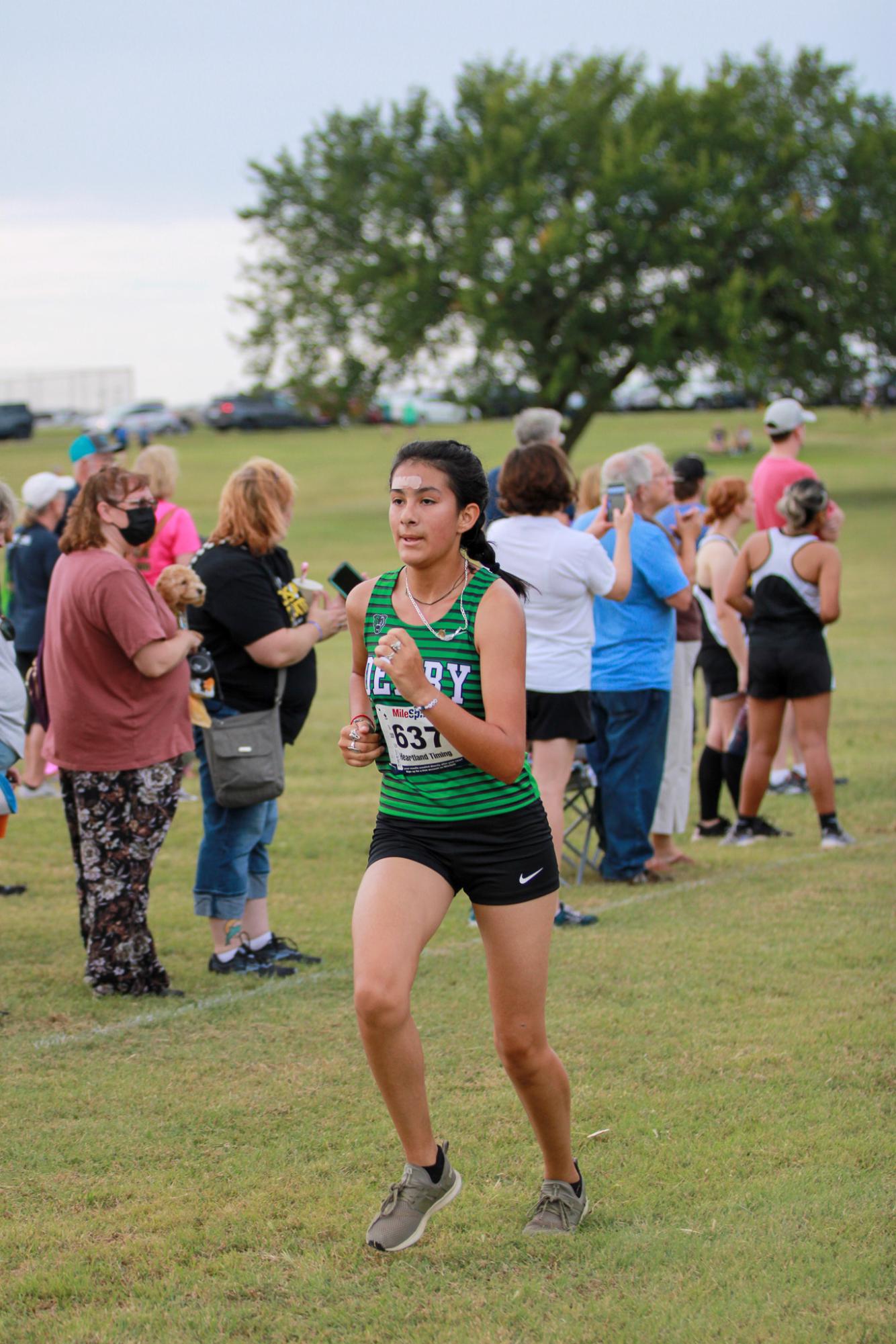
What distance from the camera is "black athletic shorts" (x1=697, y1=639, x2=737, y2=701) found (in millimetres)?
9047

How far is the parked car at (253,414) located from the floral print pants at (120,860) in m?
54.6

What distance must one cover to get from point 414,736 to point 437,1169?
3.65 feet

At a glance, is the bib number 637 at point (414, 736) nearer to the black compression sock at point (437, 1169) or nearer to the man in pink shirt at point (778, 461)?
the black compression sock at point (437, 1169)

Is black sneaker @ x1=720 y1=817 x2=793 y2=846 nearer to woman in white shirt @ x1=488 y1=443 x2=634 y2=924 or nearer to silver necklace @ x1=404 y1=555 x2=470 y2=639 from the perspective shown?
woman in white shirt @ x1=488 y1=443 x2=634 y2=924

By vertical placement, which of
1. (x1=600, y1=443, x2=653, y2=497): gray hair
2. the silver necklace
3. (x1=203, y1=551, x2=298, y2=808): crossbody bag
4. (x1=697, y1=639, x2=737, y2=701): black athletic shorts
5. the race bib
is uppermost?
(x1=600, y1=443, x2=653, y2=497): gray hair

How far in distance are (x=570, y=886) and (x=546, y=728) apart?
1.46 meters

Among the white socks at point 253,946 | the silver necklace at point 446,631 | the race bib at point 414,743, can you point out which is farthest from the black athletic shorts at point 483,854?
the white socks at point 253,946

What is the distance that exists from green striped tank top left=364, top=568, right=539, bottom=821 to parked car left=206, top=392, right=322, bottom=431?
5666 centimetres

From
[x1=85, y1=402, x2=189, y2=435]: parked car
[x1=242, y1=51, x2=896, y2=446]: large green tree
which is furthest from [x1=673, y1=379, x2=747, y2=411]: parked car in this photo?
[x1=85, y1=402, x2=189, y2=435]: parked car

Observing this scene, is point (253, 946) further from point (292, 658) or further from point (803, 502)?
point (803, 502)

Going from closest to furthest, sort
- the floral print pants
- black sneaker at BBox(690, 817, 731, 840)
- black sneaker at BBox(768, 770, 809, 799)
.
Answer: the floral print pants, black sneaker at BBox(690, 817, 731, 840), black sneaker at BBox(768, 770, 809, 799)

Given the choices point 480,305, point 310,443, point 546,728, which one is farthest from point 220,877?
point 310,443

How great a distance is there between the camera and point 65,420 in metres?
67.0

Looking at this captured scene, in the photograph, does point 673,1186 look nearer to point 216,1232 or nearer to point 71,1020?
point 216,1232
